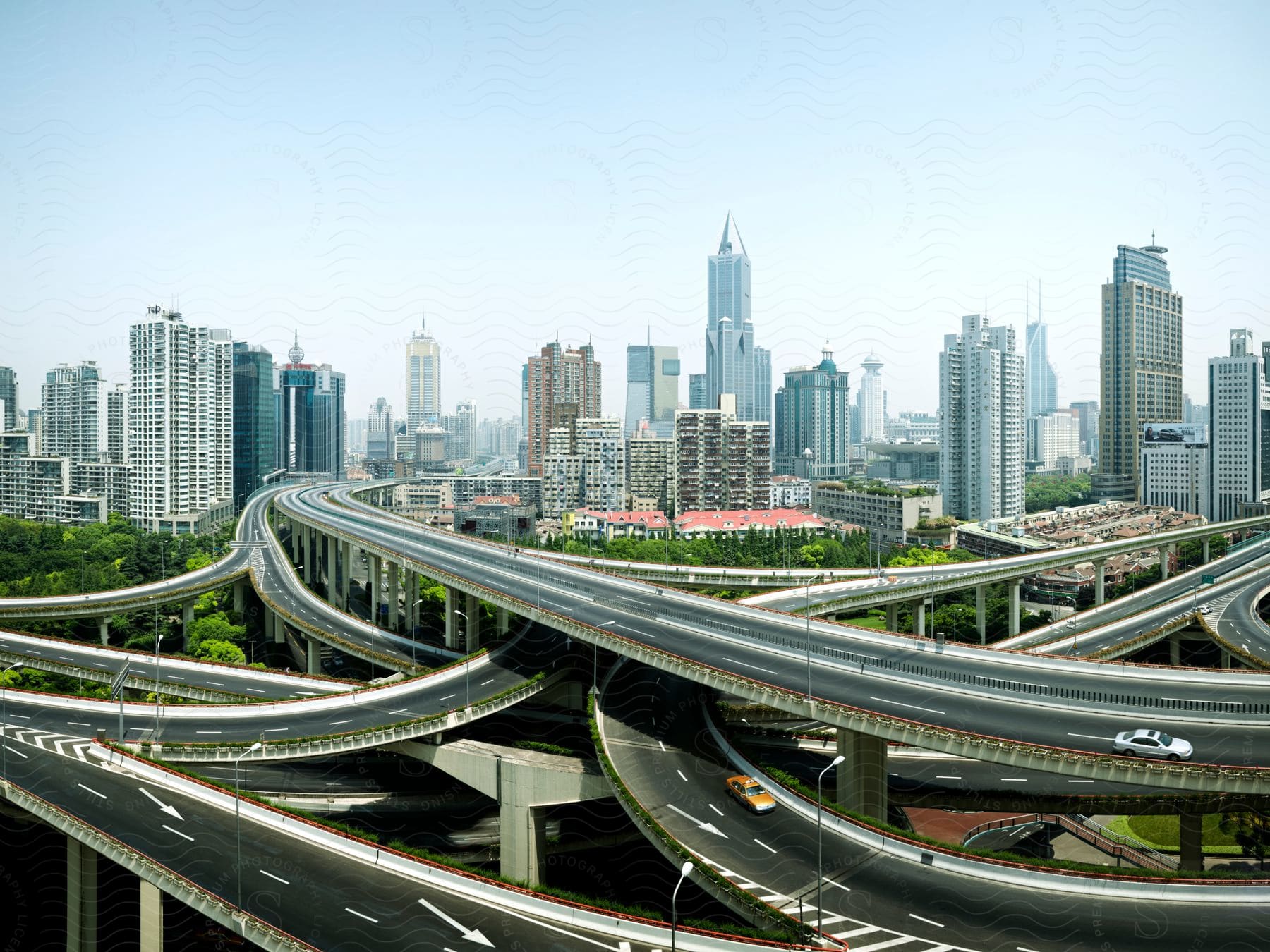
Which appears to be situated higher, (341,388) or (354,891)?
(341,388)

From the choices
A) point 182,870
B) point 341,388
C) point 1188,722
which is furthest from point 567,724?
point 341,388

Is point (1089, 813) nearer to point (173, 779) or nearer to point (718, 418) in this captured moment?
point (173, 779)

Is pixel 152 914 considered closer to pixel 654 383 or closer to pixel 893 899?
pixel 893 899

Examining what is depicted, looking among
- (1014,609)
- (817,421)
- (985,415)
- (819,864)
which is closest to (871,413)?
(817,421)

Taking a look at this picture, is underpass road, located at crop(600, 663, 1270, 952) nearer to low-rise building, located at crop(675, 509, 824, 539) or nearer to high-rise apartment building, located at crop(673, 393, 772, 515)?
low-rise building, located at crop(675, 509, 824, 539)

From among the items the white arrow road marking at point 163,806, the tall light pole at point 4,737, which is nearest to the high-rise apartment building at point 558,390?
the tall light pole at point 4,737

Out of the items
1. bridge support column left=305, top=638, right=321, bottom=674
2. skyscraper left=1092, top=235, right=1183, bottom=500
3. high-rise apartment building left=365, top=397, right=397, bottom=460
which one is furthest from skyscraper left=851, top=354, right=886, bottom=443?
bridge support column left=305, top=638, right=321, bottom=674
